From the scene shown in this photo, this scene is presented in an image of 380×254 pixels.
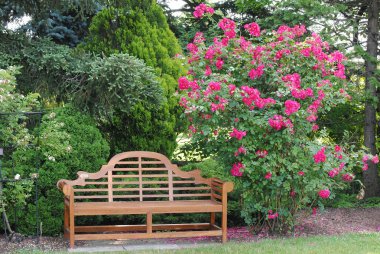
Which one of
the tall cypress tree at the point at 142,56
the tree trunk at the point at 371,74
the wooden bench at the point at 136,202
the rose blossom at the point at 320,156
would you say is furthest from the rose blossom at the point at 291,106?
the tree trunk at the point at 371,74

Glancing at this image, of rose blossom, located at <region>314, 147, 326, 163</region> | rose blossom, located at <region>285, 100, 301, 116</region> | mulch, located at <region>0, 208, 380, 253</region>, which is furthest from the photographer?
mulch, located at <region>0, 208, 380, 253</region>

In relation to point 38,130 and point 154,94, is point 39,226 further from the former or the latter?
point 154,94

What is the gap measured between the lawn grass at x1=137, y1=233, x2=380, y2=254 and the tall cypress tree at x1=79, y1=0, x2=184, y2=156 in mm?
2474

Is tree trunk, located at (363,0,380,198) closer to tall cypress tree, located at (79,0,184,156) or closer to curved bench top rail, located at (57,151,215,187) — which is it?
tall cypress tree, located at (79,0,184,156)

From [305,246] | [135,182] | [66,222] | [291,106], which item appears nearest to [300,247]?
[305,246]

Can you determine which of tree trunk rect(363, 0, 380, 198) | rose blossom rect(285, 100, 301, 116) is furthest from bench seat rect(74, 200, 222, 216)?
tree trunk rect(363, 0, 380, 198)

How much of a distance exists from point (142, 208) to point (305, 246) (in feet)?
5.94

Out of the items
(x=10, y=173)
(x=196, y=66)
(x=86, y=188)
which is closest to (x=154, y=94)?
(x=196, y=66)

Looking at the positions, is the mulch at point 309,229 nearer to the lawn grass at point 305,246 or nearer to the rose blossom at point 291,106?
the lawn grass at point 305,246

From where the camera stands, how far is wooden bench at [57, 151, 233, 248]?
649 cm

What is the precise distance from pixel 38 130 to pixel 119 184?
4.50 feet

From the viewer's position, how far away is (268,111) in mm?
6633

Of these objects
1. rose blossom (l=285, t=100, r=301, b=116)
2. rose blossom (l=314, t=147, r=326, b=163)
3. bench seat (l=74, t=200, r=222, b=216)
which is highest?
rose blossom (l=285, t=100, r=301, b=116)

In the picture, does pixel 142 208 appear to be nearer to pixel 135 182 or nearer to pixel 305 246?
pixel 135 182
